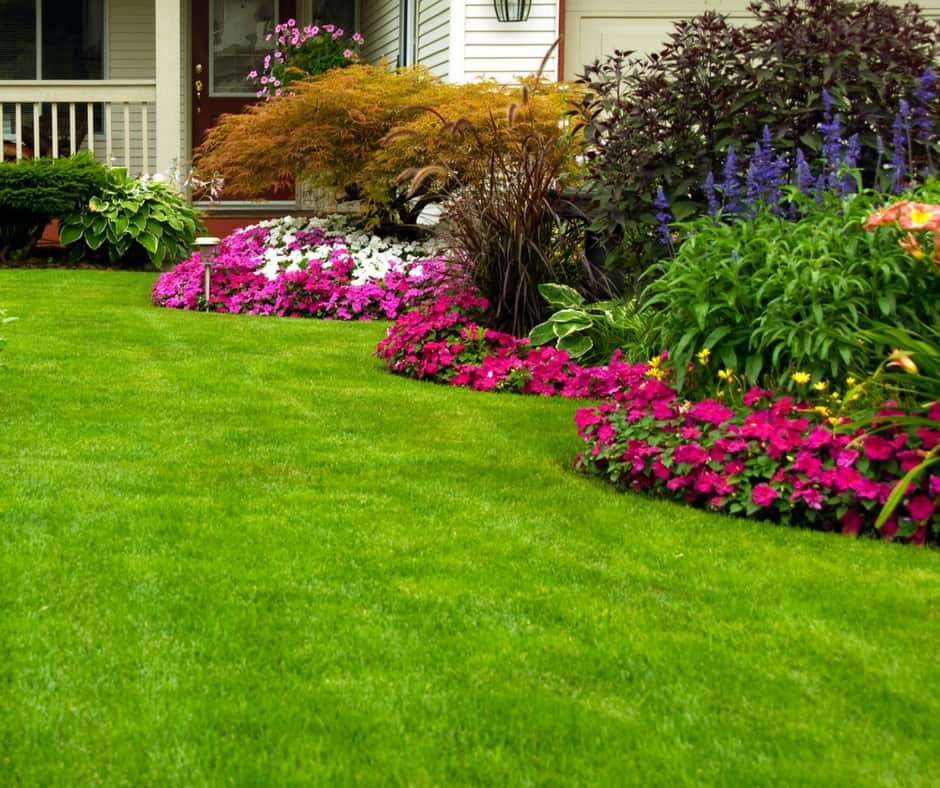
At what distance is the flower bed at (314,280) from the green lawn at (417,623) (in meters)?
4.31

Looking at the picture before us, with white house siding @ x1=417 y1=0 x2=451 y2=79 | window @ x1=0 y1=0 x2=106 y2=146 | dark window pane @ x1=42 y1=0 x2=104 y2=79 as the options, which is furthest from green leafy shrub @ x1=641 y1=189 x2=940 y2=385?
dark window pane @ x1=42 y1=0 x2=104 y2=79

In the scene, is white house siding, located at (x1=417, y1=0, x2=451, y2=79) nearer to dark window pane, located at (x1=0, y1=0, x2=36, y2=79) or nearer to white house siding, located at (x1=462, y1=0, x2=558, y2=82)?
white house siding, located at (x1=462, y1=0, x2=558, y2=82)

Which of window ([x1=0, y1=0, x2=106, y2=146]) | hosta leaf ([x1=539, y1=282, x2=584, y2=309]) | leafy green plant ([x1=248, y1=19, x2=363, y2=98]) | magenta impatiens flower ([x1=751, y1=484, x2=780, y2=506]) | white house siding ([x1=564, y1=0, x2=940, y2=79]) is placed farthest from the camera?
window ([x1=0, y1=0, x2=106, y2=146])

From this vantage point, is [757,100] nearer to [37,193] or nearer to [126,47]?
[37,193]

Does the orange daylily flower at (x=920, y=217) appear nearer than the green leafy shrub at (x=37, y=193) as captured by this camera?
Yes

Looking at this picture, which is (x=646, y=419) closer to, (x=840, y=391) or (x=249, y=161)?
(x=840, y=391)

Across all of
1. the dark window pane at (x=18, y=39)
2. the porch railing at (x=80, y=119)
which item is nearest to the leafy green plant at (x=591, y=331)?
the porch railing at (x=80, y=119)

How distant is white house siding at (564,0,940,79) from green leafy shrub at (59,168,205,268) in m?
4.14

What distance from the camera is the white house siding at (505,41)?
11.6m

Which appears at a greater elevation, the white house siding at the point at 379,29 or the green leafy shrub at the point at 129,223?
the white house siding at the point at 379,29

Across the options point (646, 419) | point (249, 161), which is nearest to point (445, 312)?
point (646, 419)

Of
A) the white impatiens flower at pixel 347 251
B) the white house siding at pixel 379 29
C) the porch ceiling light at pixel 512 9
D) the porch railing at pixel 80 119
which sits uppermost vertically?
the white house siding at pixel 379 29

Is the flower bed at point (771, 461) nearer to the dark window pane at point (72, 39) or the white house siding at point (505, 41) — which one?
the white house siding at point (505, 41)

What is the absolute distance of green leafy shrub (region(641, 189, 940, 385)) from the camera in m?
4.23
